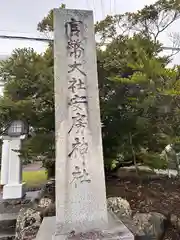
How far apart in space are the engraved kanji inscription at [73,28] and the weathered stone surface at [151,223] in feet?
8.28

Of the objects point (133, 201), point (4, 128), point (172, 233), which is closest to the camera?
point (172, 233)

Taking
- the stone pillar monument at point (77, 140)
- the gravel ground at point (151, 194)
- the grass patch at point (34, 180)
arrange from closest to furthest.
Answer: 1. the stone pillar monument at point (77, 140)
2. the gravel ground at point (151, 194)
3. the grass patch at point (34, 180)

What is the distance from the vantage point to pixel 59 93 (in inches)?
88.2

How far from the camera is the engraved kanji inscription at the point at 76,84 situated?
2.27 metres

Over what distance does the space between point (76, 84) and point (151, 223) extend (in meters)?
2.12

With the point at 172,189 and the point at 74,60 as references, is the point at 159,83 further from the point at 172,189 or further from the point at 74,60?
the point at 172,189

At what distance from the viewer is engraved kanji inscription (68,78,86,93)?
7.44ft

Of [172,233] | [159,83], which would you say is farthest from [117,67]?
[172,233]

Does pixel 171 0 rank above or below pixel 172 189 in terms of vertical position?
above


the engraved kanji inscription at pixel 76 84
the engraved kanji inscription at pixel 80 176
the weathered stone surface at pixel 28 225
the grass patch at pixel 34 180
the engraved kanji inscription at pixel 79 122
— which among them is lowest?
the grass patch at pixel 34 180

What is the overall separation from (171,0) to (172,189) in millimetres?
5003

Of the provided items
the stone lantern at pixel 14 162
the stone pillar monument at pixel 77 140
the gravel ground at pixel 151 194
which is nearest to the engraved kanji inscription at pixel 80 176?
the stone pillar monument at pixel 77 140

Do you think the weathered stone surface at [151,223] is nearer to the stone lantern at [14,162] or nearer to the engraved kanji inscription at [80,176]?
the engraved kanji inscription at [80,176]

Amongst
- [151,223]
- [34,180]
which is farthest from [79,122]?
[34,180]
